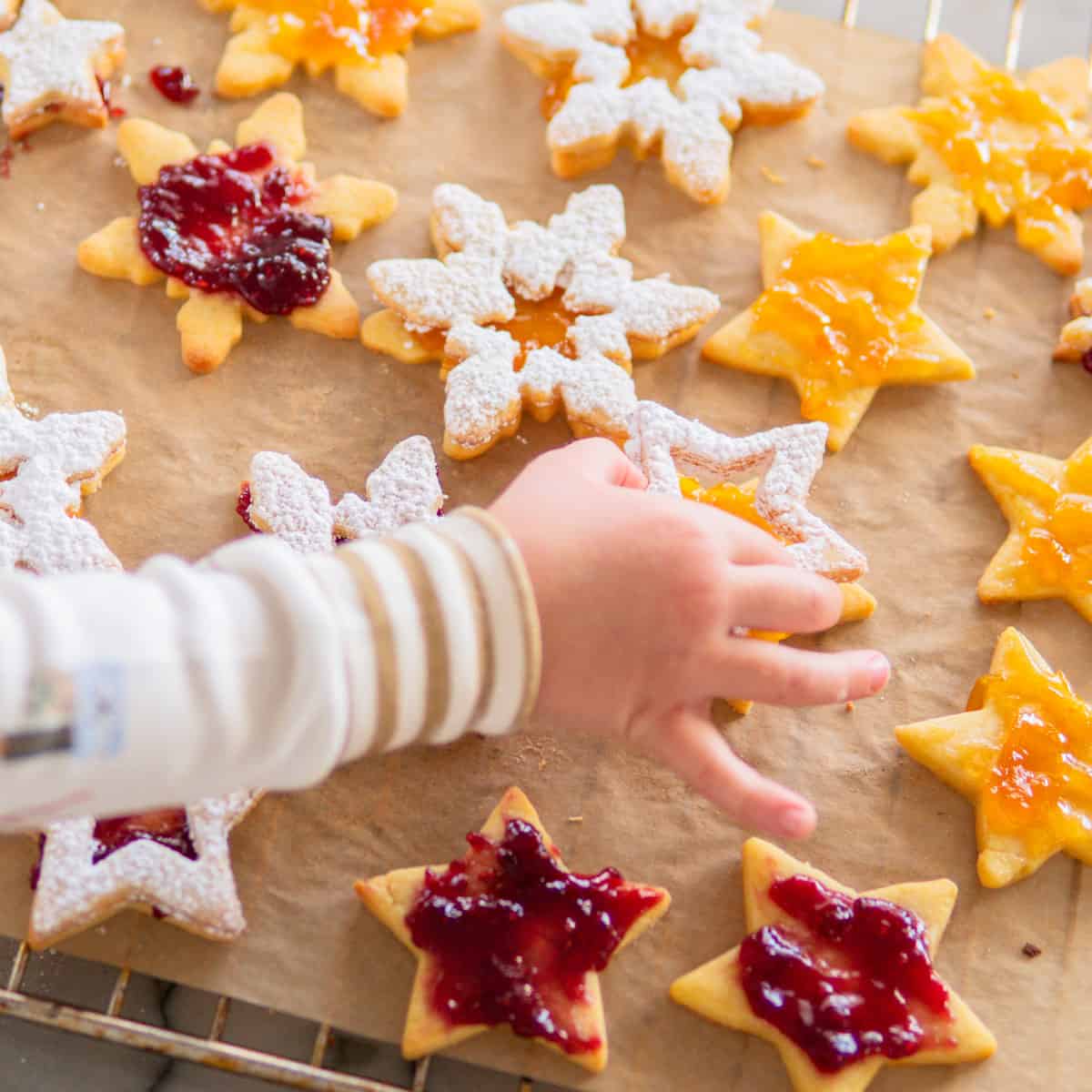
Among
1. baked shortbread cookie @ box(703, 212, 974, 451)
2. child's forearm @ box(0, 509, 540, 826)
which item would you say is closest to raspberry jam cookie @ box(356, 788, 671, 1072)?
child's forearm @ box(0, 509, 540, 826)

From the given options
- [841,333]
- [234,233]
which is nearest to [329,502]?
[234,233]

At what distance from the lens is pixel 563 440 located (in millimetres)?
1566

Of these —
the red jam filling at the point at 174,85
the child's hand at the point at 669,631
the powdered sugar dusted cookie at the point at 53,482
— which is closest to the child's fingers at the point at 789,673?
the child's hand at the point at 669,631

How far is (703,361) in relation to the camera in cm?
162

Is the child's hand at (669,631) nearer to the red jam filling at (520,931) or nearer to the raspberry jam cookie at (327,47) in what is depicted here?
the red jam filling at (520,931)

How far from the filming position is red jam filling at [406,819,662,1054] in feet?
4.02

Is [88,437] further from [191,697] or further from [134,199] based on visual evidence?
[191,697]

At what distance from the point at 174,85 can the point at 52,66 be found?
153 mm

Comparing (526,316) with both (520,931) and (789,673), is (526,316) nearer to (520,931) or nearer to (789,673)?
(789,673)

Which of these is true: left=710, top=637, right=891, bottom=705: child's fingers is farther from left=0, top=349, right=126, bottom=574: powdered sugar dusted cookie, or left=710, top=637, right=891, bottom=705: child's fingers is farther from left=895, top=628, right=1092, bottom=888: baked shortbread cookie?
left=0, top=349, right=126, bottom=574: powdered sugar dusted cookie

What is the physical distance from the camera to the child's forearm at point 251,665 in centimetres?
92

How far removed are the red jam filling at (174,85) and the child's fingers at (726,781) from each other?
43.7 inches

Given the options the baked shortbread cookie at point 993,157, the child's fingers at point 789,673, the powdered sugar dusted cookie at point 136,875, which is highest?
the baked shortbread cookie at point 993,157

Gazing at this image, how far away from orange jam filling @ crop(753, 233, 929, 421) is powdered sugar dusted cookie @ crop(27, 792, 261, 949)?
0.83 meters
